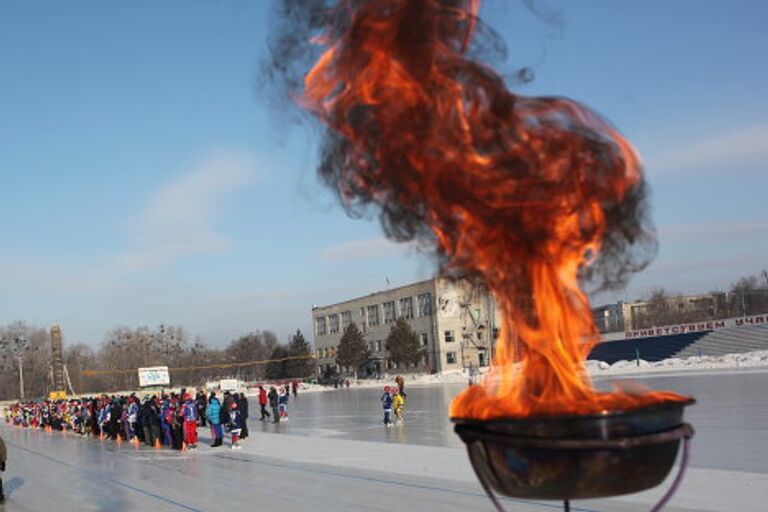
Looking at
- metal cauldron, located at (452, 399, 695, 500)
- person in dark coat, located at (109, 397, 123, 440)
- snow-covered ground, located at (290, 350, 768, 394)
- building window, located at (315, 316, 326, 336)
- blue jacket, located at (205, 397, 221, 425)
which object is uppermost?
building window, located at (315, 316, 326, 336)

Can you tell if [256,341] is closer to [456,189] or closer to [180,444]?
[180,444]

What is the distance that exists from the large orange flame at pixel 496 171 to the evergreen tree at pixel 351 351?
91.1 meters

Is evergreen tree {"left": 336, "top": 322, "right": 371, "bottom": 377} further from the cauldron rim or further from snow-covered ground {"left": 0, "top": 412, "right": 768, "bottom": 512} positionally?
the cauldron rim

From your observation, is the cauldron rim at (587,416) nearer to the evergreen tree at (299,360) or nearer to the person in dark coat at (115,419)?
the person in dark coat at (115,419)

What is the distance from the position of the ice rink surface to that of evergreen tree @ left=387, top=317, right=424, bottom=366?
63432 mm

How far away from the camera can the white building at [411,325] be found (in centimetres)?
8925

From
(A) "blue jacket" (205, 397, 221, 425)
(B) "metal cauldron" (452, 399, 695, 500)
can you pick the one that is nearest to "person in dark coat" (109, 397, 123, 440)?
(A) "blue jacket" (205, 397, 221, 425)

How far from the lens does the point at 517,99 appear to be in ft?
17.4

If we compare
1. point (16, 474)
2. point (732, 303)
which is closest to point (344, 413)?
point (16, 474)

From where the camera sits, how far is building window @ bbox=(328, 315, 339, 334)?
4351 inches

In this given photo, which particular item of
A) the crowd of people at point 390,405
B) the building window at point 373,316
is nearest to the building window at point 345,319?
the building window at point 373,316

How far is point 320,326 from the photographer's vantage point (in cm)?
11356

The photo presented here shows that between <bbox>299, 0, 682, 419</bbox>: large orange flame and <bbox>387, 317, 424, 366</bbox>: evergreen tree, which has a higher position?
<bbox>299, 0, 682, 419</bbox>: large orange flame

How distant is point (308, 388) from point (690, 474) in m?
68.2
